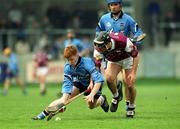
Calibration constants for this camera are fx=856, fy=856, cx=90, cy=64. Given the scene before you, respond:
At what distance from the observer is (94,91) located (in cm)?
1716

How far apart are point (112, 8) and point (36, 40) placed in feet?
79.0

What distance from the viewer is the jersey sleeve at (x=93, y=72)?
682 inches

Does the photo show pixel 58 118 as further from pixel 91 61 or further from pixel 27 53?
pixel 27 53

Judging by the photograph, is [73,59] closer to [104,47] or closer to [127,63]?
[104,47]

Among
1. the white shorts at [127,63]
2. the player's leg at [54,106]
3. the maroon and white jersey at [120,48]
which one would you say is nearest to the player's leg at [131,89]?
the white shorts at [127,63]

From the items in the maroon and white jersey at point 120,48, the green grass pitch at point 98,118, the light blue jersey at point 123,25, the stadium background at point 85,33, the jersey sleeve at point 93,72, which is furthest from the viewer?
the stadium background at point 85,33

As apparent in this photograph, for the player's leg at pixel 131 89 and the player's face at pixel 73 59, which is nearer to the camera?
the player's face at pixel 73 59

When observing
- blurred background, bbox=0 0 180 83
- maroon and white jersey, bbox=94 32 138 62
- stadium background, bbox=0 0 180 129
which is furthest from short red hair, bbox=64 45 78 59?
blurred background, bbox=0 0 180 83

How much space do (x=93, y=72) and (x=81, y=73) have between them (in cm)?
50

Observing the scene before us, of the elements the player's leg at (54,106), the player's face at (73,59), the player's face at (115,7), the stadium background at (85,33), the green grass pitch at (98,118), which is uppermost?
the player's face at (115,7)

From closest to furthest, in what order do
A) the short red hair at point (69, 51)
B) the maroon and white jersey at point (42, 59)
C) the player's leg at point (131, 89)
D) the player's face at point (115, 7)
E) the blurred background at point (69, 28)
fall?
the short red hair at point (69, 51) → the player's leg at point (131, 89) → the player's face at point (115, 7) → the maroon and white jersey at point (42, 59) → the blurred background at point (69, 28)

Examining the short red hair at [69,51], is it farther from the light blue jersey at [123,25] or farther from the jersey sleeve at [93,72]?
the light blue jersey at [123,25]

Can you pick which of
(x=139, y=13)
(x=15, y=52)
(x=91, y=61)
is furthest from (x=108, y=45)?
(x=139, y=13)

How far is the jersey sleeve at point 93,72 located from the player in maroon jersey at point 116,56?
0.38 m
